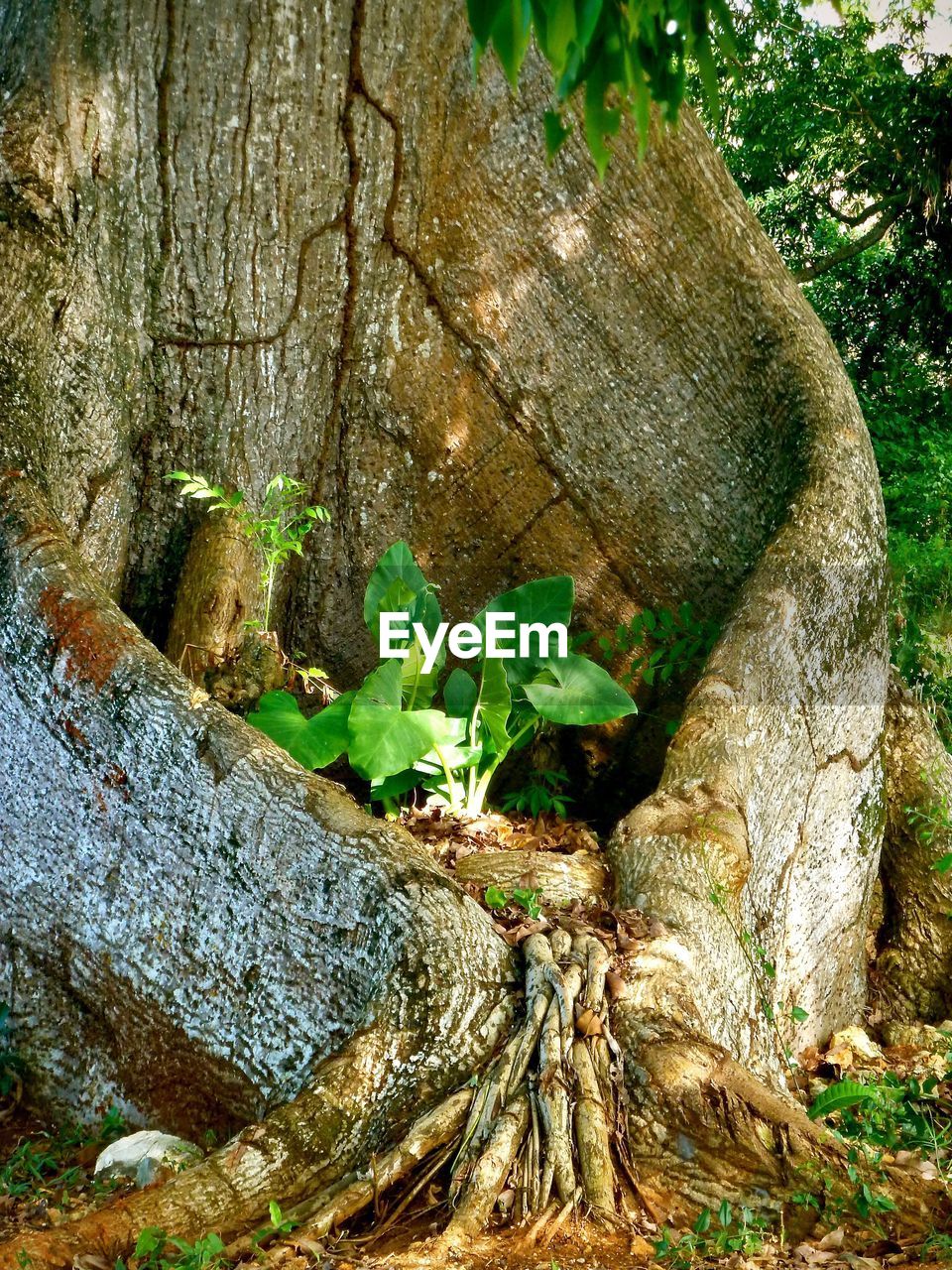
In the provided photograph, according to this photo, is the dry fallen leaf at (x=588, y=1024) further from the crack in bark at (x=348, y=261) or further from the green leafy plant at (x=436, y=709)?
the crack in bark at (x=348, y=261)

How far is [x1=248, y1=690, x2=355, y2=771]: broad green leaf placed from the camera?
4113 mm

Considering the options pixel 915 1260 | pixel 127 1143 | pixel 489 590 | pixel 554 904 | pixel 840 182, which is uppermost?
pixel 840 182

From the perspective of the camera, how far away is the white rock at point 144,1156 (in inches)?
114

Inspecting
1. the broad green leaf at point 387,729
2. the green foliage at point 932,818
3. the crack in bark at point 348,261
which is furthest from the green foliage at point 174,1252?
the green foliage at point 932,818

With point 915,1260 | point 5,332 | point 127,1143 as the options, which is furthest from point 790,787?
point 5,332

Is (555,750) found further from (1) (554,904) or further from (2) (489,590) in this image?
(1) (554,904)

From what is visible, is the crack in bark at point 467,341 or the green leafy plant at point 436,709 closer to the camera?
the green leafy plant at point 436,709

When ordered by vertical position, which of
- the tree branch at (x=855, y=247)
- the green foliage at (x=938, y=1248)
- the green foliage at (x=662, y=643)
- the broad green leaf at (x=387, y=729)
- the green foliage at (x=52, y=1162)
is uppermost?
the tree branch at (x=855, y=247)

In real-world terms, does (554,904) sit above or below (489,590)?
below

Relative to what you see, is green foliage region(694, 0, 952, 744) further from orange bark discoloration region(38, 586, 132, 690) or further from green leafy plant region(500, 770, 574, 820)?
orange bark discoloration region(38, 586, 132, 690)

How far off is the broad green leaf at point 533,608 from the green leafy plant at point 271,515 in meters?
0.69

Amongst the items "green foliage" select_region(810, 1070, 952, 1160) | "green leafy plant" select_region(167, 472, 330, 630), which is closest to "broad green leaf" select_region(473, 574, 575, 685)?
"green leafy plant" select_region(167, 472, 330, 630)

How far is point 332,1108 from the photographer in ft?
9.21

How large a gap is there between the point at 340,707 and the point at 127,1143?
5.20ft
